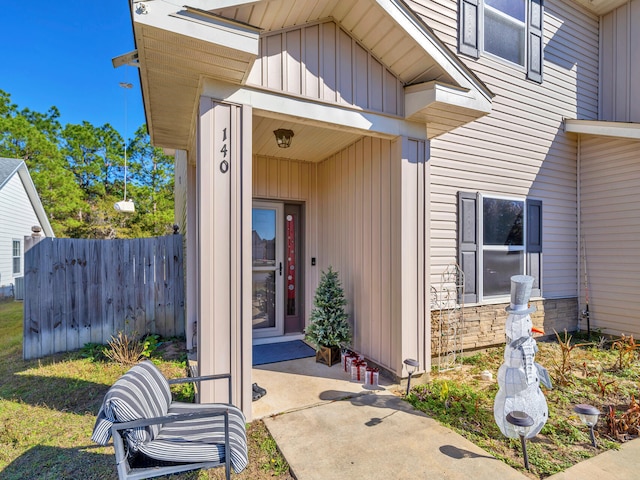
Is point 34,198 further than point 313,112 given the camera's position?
Yes

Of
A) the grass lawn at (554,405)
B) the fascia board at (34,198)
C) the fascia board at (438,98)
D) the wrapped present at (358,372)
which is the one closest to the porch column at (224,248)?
the wrapped present at (358,372)

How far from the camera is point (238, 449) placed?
1.91 meters

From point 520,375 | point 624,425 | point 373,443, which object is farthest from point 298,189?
point 624,425

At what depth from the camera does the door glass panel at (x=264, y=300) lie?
509 cm

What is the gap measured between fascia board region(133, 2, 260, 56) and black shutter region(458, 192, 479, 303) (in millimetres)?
3693

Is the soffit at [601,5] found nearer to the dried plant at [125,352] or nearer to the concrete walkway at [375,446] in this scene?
the concrete walkway at [375,446]

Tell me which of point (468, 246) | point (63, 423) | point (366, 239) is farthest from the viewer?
point (468, 246)

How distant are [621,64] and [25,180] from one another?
18.1m

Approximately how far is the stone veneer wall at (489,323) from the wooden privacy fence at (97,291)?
436 cm

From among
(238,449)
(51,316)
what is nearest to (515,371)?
(238,449)

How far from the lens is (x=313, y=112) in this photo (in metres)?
3.07

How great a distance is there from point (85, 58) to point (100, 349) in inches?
840

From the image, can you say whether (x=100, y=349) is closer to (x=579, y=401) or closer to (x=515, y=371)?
(x=515, y=371)

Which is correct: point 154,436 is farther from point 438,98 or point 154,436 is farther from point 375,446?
point 438,98
